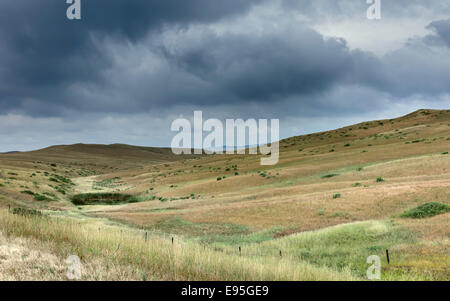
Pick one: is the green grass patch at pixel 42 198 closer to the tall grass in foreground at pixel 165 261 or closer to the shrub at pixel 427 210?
the tall grass in foreground at pixel 165 261

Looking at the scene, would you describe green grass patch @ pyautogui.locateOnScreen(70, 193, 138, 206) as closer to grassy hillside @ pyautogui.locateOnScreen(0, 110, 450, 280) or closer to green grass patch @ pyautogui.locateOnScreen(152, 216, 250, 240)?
grassy hillside @ pyautogui.locateOnScreen(0, 110, 450, 280)

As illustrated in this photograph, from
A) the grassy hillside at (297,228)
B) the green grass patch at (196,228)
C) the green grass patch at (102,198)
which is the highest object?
the grassy hillside at (297,228)

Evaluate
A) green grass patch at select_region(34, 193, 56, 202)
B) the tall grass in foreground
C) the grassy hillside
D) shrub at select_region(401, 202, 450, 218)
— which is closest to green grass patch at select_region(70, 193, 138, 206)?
the grassy hillside

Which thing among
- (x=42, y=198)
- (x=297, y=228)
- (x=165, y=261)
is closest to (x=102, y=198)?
(x=42, y=198)

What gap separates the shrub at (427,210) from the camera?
15.2 metres

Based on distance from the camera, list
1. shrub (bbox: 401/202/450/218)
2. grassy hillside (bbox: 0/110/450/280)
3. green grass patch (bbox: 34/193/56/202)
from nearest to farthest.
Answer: grassy hillside (bbox: 0/110/450/280) → shrub (bbox: 401/202/450/218) → green grass patch (bbox: 34/193/56/202)

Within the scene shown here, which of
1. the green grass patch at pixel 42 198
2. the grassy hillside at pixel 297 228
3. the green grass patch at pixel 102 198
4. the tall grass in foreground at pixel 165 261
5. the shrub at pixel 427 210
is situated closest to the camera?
the tall grass in foreground at pixel 165 261

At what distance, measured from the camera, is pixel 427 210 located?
50.8 feet

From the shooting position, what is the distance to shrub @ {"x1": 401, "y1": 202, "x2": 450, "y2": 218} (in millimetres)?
15227

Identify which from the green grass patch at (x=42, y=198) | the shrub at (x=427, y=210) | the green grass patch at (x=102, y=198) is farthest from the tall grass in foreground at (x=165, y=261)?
the green grass patch at (x=102, y=198)

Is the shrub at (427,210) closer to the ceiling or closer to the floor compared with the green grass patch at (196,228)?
closer to the ceiling

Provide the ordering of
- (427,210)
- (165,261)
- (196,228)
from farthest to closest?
(196,228) → (427,210) → (165,261)

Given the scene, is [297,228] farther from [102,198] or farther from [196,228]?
[102,198]

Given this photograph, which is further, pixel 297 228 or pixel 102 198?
pixel 102 198
